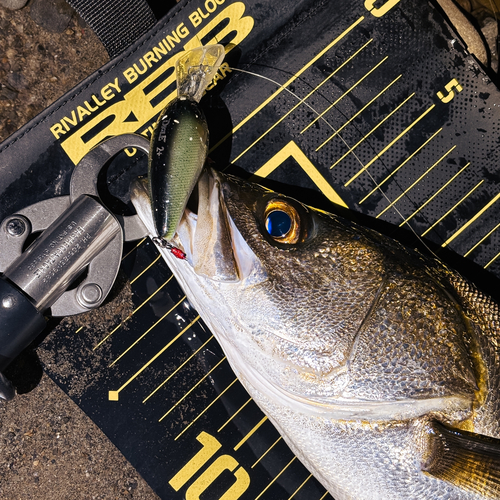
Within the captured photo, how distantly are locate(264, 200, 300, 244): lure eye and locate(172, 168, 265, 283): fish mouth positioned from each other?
112mm

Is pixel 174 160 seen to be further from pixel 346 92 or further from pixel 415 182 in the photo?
pixel 415 182

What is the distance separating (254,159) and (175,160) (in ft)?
2.14

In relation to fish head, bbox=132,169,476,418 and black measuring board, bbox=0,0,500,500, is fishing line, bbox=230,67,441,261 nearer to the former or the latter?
black measuring board, bbox=0,0,500,500

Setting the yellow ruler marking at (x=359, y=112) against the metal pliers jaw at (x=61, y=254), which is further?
the yellow ruler marking at (x=359, y=112)

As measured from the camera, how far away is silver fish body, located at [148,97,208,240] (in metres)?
1.27

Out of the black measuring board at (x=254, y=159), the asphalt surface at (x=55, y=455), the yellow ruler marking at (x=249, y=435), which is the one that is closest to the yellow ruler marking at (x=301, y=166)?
the black measuring board at (x=254, y=159)

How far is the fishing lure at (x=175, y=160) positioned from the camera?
127 cm

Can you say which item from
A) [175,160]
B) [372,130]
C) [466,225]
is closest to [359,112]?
[372,130]

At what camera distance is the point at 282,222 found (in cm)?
139

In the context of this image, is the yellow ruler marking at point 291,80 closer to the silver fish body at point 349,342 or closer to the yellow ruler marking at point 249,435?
the silver fish body at point 349,342

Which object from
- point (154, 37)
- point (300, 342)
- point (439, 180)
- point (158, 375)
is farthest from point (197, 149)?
point (439, 180)

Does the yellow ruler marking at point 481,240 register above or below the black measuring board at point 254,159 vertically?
below

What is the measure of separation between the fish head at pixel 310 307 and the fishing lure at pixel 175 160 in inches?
2.9

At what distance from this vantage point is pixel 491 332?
5.02ft
